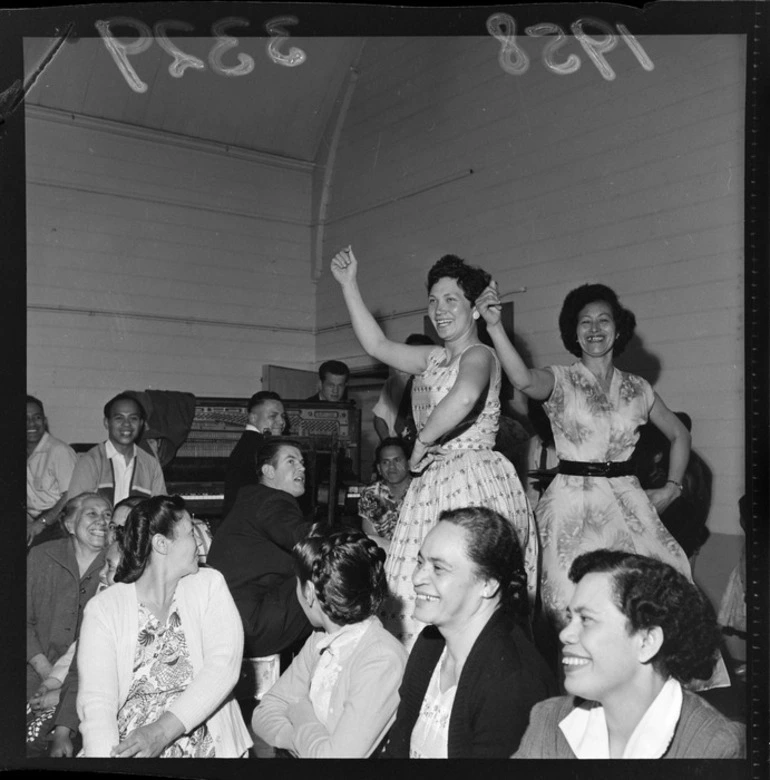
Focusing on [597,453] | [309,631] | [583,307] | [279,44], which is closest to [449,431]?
[597,453]

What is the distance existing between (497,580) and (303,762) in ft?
A: 2.70

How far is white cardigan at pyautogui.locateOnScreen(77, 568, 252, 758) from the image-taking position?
2.38m

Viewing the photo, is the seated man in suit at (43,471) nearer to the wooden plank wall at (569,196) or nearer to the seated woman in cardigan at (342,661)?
the seated woman in cardigan at (342,661)

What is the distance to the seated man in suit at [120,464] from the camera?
3.02m

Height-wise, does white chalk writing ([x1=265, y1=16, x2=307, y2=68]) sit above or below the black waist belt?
above

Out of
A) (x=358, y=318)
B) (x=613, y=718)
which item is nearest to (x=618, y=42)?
(x=358, y=318)

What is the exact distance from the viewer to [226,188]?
3.97m

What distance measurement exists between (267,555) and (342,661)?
0.72 m

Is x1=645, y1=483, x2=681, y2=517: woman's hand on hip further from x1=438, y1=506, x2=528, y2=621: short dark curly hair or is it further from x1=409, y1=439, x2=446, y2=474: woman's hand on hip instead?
x1=438, y1=506, x2=528, y2=621: short dark curly hair

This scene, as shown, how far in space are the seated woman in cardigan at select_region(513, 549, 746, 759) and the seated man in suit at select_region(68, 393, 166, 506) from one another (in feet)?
5.53

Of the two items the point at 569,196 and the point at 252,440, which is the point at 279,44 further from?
the point at 569,196

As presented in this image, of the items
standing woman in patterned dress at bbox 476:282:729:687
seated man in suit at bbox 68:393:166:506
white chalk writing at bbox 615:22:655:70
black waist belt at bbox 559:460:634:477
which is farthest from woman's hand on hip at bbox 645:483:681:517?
seated man in suit at bbox 68:393:166:506

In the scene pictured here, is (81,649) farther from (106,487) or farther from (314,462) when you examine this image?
(314,462)

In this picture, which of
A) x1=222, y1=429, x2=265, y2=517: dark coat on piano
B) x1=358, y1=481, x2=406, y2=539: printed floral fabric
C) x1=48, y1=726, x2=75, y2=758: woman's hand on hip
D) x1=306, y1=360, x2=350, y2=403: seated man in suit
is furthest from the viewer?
x1=358, y1=481, x2=406, y2=539: printed floral fabric
